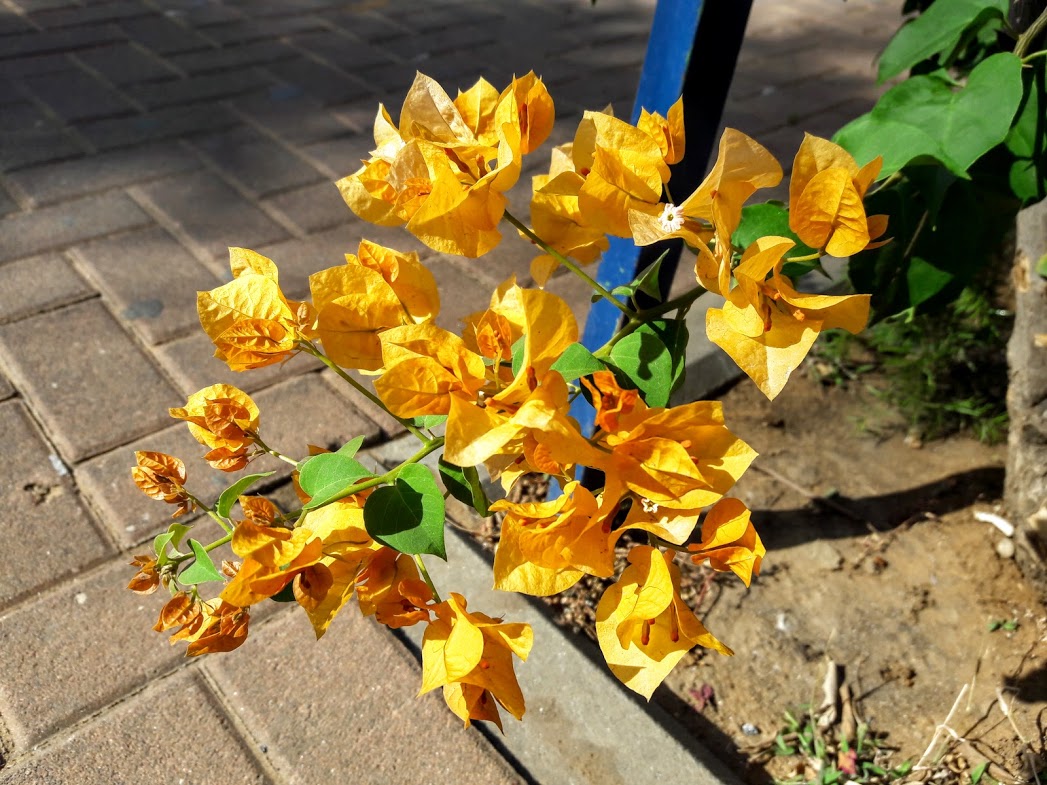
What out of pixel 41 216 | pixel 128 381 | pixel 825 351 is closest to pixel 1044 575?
pixel 825 351

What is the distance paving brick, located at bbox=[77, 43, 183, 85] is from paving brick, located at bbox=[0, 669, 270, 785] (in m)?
2.20

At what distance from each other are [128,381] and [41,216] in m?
0.70

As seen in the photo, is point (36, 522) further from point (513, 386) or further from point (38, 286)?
point (513, 386)

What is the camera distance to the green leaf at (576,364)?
59 cm

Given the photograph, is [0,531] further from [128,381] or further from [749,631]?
[749,631]

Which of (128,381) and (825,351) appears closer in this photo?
(128,381)

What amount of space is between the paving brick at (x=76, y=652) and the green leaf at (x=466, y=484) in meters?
0.74

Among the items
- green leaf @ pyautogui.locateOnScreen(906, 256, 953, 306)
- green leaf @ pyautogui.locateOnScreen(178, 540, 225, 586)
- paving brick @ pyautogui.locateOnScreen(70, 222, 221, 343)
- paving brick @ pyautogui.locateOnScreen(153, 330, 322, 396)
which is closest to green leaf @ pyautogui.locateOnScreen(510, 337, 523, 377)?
green leaf @ pyautogui.locateOnScreen(178, 540, 225, 586)

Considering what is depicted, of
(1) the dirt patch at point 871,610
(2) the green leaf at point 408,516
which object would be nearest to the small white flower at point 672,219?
(2) the green leaf at point 408,516

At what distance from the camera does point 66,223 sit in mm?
2068

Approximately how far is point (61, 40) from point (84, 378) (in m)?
1.83

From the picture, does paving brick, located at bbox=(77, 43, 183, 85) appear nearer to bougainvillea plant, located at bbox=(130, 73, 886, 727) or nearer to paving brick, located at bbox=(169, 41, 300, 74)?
paving brick, located at bbox=(169, 41, 300, 74)

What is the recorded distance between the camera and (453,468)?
25.3 inches

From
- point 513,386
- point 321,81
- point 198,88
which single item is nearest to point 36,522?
point 513,386
